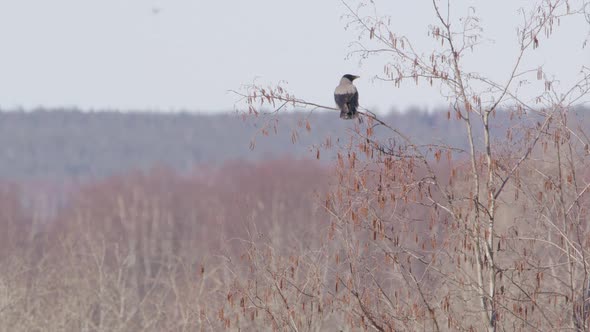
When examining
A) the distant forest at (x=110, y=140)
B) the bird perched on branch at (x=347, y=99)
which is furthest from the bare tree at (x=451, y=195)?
the distant forest at (x=110, y=140)

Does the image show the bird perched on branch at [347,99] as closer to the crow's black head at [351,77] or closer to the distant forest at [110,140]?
the crow's black head at [351,77]

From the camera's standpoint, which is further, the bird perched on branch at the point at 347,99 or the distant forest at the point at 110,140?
the distant forest at the point at 110,140

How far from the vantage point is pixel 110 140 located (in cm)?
14338

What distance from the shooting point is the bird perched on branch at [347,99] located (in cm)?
1175

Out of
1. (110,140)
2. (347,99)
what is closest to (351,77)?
(347,99)

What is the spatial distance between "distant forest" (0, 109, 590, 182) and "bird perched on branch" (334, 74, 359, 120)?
9678 cm

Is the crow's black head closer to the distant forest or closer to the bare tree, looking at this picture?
the bare tree

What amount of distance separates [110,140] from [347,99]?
133 metres

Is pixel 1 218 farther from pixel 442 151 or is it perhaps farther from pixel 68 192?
pixel 442 151

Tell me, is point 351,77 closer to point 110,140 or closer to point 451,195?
point 451,195

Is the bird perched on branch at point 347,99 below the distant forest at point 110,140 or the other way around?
the other way around

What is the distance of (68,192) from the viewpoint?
4326 inches

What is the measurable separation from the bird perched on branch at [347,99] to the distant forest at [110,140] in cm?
9678

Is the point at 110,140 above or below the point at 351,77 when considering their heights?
below
